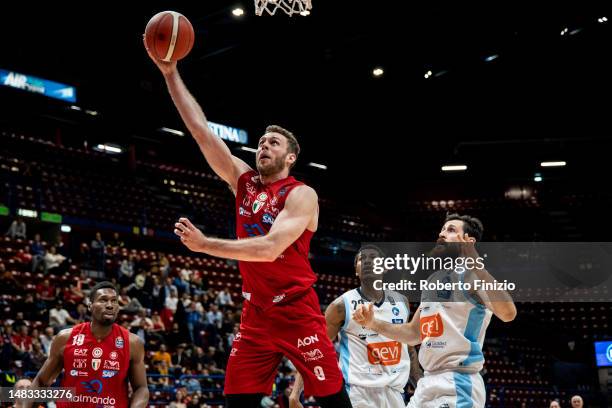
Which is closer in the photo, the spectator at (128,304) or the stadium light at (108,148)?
the spectator at (128,304)

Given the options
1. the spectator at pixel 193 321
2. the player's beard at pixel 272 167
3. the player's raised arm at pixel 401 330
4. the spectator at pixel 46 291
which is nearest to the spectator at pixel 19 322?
the spectator at pixel 46 291

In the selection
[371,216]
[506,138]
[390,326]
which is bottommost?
[390,326]

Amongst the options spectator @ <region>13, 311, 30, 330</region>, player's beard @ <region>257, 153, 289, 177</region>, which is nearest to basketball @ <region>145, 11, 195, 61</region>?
player's beard @ <region>257, 153, 289, 177</region>

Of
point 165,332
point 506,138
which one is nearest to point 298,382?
point 165,332

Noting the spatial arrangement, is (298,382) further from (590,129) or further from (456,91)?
(590,129)

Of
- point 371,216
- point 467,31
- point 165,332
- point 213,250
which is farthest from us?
point 371,216

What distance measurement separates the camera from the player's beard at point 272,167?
457cm

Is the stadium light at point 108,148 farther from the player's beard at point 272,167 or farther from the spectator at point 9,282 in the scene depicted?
the player's beard at point 272,167

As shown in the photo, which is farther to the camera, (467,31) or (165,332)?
(467,31)

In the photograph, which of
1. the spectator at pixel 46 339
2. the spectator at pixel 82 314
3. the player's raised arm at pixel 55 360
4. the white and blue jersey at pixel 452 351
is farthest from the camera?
the spectator at pixel 82 314

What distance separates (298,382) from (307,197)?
1.99 metres

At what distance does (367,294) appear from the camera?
6.71m

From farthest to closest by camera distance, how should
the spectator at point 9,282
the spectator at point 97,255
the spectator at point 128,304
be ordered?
the spectator at point 97,255
the spectator at point 128,304
the spectator at point 9,282

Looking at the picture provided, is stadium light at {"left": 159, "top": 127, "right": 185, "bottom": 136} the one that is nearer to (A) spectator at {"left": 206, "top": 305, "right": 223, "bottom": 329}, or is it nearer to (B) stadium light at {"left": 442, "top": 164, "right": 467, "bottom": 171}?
(A) spectator at {"left": 206, "top": 305, "right": 223, "bottom": 329}
